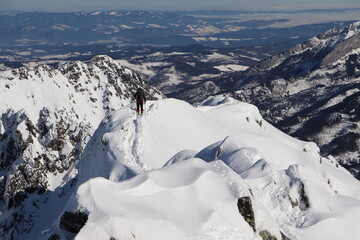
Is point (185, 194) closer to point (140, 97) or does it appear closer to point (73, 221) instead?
point (73, 221)

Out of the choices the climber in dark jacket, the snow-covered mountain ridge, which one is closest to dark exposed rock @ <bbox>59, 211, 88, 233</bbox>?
the climber in dark jacket

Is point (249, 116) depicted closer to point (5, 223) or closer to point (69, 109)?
point (5, 223)

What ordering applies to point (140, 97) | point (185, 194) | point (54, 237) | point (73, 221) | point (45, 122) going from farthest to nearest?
point (45, 122) < point (140, 97) < point (185, 194) < point (54, 237) < point (73, 221)

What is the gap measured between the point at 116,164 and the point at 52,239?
28221mm

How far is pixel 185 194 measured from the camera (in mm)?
30781

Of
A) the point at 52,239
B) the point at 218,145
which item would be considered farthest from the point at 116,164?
the point at 52,239

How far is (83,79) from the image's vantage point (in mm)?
185875

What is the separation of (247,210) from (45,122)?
106362 millimetres

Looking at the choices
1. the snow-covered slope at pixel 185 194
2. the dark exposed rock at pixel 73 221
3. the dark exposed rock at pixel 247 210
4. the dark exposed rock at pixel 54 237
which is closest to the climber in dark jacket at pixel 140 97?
the snow-covered slope at pixel 185 194

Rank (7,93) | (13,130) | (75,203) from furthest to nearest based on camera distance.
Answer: (7,93)
(13,130)
(75,203)

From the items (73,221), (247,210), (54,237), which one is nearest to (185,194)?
(247,210)

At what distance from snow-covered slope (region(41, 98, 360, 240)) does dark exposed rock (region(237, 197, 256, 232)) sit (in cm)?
7

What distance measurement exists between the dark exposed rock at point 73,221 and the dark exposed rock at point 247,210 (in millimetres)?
11183

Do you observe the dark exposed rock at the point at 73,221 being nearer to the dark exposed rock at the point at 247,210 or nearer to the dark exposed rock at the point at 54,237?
the dark exposed rock at the point at 54,237
